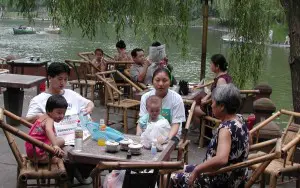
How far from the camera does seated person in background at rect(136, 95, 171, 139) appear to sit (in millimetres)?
4156

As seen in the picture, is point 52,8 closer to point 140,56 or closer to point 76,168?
point 140,56

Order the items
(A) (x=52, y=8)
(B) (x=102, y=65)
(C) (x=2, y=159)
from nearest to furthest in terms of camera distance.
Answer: (C) (x=2, y=159) → (A) (x=52, y=8) → (B) (x=102, y=65)

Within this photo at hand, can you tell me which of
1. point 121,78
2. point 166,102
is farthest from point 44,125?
point 121,78

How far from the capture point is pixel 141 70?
7637 mm

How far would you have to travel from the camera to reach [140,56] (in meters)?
7.79

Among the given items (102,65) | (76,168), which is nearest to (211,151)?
(76,168)

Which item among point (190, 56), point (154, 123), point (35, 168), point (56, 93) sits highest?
point (56, 93)

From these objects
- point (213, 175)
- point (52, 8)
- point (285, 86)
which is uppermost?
point (52, 8)

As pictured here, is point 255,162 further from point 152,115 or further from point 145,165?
point 152,115

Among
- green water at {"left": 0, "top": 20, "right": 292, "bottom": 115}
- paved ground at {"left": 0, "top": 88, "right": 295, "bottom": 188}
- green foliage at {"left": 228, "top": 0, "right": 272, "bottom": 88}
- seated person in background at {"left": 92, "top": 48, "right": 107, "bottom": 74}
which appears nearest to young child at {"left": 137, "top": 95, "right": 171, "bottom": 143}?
paved ground at {"left": 0, "top": 88, "right": 295, "bottom": 188}

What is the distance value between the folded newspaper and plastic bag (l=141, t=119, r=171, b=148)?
584mm

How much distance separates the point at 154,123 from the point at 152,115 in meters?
0.15

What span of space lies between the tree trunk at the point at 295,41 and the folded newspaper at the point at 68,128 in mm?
2544

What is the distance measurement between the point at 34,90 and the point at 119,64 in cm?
243
